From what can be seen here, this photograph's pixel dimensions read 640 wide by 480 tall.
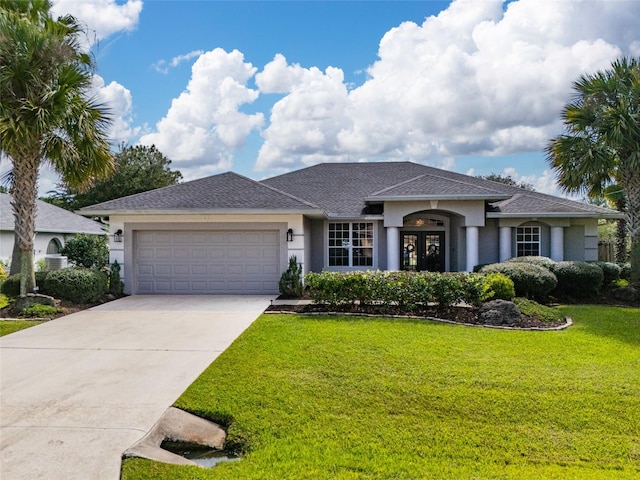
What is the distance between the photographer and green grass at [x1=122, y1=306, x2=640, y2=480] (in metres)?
3.86

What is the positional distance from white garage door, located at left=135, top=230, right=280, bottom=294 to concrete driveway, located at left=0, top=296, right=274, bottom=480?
11.2 ft

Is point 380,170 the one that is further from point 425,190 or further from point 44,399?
point 44,399

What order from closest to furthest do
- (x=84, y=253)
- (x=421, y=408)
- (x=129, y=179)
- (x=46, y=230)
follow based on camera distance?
1. (x=421, y=408)
2. (x=84, y=253)
3. (x=46, y=230)
4. (x=129, y=179)

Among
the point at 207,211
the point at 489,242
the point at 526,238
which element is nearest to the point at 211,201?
the point at 207,211

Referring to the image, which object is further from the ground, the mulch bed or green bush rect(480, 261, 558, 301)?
green bush rect(480, 261, 558, 301)

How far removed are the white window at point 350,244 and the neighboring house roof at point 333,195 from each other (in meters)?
0.64

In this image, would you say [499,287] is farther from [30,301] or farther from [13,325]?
[30,301]

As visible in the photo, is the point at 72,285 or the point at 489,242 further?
the point at 489,242

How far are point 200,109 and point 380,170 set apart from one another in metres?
8.54

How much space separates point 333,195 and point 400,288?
327 inches

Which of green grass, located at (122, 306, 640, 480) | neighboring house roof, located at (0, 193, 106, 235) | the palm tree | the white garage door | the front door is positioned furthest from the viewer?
neighboring house roof, located at (0, 193, 106, 235)

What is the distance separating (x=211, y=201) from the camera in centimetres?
1402

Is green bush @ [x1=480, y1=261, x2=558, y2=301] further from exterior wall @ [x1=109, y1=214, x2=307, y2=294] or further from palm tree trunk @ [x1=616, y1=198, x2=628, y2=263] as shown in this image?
palm tree trunk @ [x1=616, y1=198, x2=628, y2=263]

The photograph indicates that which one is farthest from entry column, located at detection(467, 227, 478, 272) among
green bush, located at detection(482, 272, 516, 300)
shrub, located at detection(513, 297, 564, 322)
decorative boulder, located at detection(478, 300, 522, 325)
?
decorative boulder, located at detection(478, 300, 522, 325)
